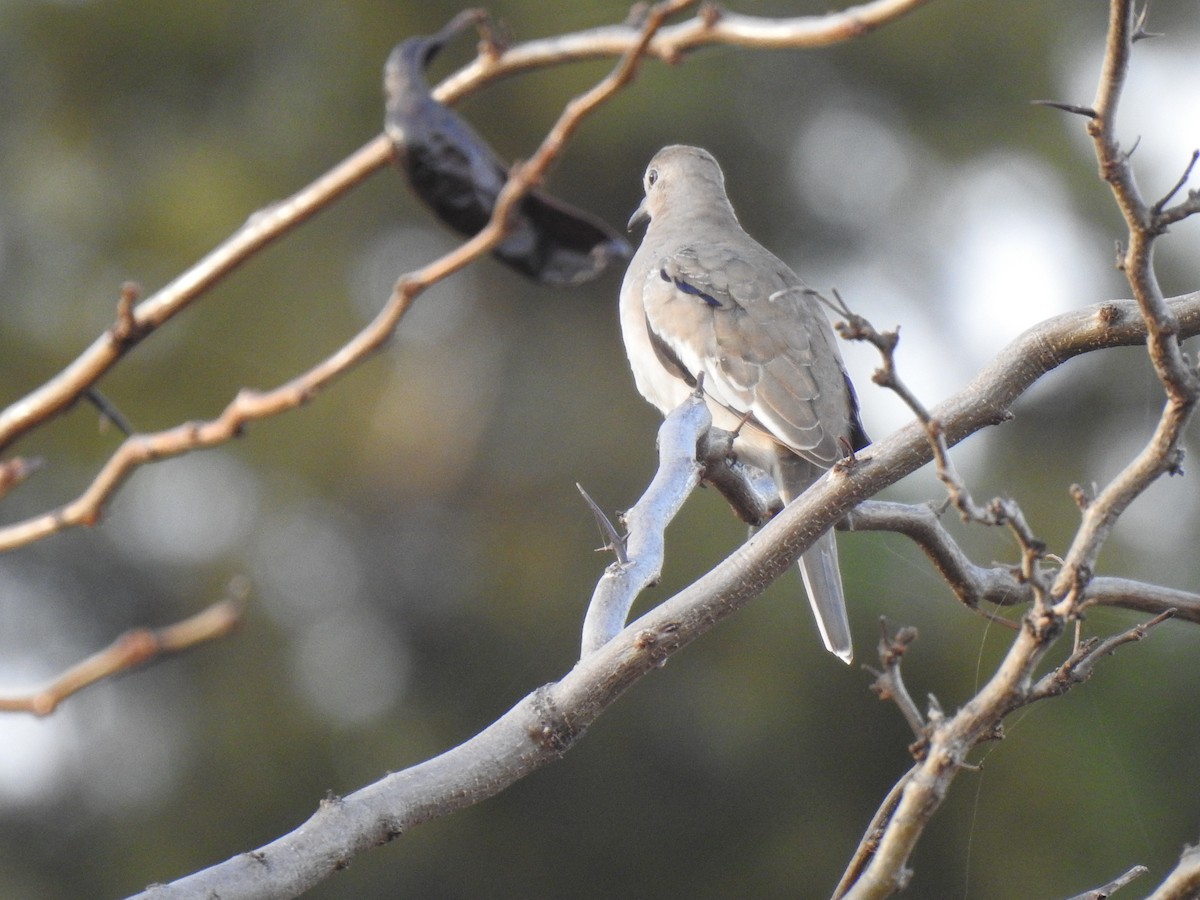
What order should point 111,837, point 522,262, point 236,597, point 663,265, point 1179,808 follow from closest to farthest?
point 236,597 < point 522,262 < point 663,265 < point 1179,808 < point 111,837

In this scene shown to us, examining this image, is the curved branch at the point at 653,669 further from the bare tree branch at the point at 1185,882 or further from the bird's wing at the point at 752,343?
the bird's wing at the point at 752,343

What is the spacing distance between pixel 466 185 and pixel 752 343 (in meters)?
1.54

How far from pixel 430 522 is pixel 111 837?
246 cm

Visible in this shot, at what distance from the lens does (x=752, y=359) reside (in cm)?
375

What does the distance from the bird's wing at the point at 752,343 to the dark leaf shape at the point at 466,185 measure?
42.5 inches

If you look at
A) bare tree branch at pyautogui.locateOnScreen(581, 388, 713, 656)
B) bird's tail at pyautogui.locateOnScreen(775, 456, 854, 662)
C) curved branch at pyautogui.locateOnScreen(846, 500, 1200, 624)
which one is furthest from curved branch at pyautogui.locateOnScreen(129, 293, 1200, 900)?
bird's tail at pyautogui.locateOnScreen(775, 456, 854, 662)

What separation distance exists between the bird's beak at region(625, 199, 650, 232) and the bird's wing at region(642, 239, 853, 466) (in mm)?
737

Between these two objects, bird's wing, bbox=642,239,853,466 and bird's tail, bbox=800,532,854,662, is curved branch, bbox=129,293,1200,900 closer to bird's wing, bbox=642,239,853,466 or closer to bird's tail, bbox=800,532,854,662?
bird's tail, bbox=800,532,854,662

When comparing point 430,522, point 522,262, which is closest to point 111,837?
point 430,522

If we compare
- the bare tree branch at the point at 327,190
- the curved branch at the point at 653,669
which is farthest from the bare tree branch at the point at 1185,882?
the bare tree branch at the point at 327,190

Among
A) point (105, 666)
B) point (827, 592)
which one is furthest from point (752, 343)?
point (105, 666)

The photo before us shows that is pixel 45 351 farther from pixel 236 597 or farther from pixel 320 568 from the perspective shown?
pixel 236 597

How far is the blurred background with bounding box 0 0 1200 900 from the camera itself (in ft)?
25.5

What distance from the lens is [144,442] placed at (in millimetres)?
1763
